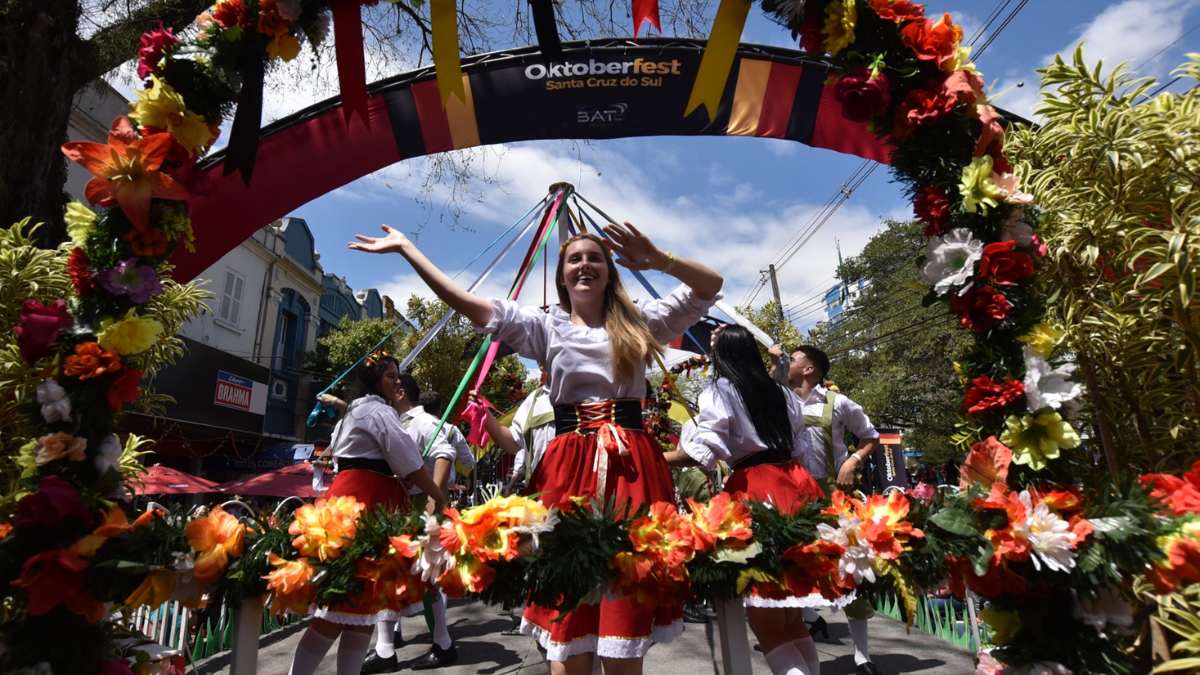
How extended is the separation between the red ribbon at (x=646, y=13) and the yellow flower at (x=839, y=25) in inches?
22.5

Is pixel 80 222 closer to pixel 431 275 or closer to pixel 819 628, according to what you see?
pixel 431 275

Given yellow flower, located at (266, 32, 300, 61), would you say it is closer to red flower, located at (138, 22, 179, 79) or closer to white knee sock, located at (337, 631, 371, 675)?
red flower, located at (138, 22, 179, 79)

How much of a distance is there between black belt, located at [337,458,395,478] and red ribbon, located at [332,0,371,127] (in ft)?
6.22

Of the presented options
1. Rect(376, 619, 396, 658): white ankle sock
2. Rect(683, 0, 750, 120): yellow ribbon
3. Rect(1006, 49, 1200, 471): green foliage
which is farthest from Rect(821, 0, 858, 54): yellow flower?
Rect(376, 619, 396, 658): white ankle sock

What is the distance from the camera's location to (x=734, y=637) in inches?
66.9

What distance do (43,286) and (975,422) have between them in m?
3.62

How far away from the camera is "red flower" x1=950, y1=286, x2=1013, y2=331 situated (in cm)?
170

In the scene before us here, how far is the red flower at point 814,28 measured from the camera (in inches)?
80.7

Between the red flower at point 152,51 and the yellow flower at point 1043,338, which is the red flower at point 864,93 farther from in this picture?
the red flower at point 152,51

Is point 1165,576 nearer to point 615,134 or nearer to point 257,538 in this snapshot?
point 257,538

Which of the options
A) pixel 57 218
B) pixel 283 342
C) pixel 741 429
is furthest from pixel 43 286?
pixel 283 342

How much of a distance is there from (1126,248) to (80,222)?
3.27m

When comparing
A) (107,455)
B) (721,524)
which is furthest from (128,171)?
(721,524)

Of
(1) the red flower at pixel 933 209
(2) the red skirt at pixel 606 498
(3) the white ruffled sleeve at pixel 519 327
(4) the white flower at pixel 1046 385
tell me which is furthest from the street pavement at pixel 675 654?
(1) the red flower at pixel 933 209
